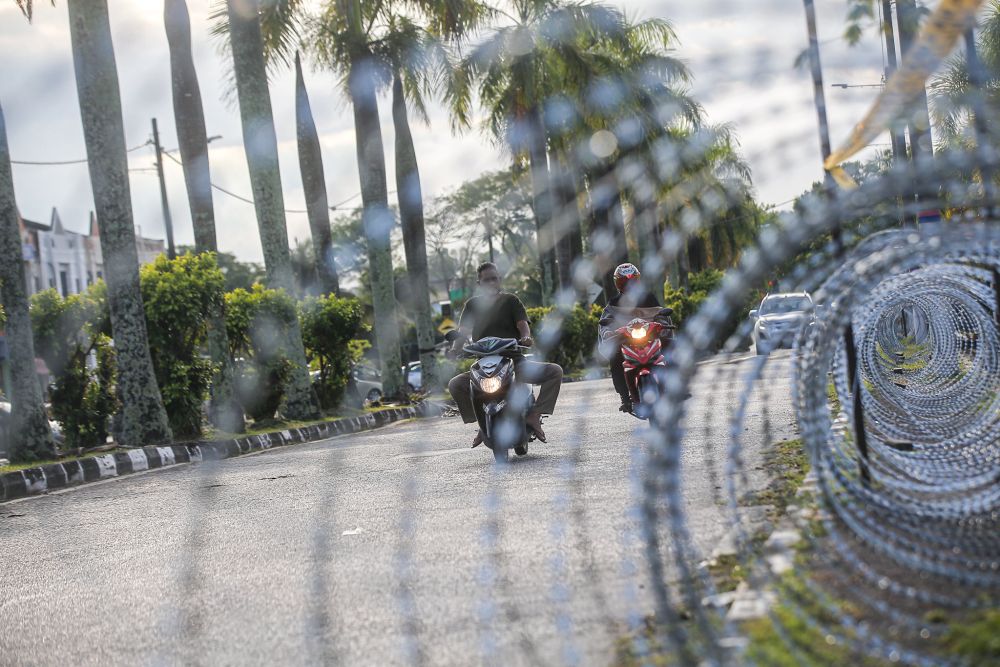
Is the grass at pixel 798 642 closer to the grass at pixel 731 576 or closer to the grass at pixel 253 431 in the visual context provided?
the grass at pixel 731 576

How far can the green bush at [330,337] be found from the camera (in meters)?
22.1

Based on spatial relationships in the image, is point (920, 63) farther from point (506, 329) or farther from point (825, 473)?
point (506, 329)

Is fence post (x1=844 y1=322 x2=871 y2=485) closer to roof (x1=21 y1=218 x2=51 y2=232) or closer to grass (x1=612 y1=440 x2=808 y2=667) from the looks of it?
grass (x1=612 y1=440 x2=808 y2=667)

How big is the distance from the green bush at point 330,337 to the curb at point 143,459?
2.31 meters

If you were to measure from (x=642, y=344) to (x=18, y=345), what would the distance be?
23.8 feet

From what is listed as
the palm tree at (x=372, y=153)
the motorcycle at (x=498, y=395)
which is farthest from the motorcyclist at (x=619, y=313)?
the palm tree at (x=372, y=153)

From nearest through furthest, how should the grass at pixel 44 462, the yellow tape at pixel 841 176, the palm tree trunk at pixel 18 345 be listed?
1. the yellow tape at pixel 841 176
2. the grass at pixel 44 462
3. the palm tree trunk at pixel 18 345

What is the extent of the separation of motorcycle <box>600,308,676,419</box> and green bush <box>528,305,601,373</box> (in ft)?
62.7

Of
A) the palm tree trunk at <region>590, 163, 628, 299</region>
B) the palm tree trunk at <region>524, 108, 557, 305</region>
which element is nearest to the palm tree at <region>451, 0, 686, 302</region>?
the palm tree trunk at <region>524, 108, 557, 305</region>

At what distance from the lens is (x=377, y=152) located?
2488 cm

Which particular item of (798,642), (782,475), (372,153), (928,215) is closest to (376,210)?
(372,153)

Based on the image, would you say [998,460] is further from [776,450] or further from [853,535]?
[776,450]

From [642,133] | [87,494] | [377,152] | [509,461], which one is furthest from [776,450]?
[642,133]

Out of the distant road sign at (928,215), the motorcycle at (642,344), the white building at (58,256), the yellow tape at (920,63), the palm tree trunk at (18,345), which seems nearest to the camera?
the yellow tape at (920,63)
